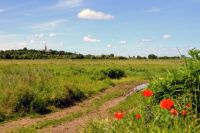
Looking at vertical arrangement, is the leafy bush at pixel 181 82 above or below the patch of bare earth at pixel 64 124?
above

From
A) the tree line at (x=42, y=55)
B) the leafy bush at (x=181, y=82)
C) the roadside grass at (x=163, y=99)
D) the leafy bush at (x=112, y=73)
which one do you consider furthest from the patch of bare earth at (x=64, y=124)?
the tree line at (x=42, y=55)

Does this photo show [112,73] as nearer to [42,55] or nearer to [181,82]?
[181,82]

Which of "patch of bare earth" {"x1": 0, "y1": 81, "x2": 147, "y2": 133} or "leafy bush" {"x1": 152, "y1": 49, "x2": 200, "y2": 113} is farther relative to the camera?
"patch of bare earth" {"x1": 0, "y1": 81, "x2": 147, "y2": 133}

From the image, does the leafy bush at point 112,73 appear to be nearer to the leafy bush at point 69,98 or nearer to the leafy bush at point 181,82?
the leafy bush at point 69,98

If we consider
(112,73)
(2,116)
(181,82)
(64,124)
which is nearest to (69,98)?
(2,116)

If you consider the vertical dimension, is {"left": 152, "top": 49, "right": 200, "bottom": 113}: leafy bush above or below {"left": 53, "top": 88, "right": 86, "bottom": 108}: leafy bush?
above

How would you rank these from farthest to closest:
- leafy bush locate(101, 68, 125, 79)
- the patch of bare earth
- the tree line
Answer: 1. the tree line
2. leafy bush locate(101, 68, 125, 79)
3. the patch of bare earth

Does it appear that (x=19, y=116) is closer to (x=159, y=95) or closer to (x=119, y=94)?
(x=159, y=95)

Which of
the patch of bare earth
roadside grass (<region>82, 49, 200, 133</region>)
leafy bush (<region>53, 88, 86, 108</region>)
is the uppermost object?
roadside grass (<region>82, 49, 200, 133</region>)

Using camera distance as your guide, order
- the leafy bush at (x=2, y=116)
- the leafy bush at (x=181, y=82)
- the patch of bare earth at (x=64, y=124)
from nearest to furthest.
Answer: the leafy bush at (x=181, y=82) < the patch of bare earth at (x=64, y=124) < the leafy bush at (x=2, y=116)

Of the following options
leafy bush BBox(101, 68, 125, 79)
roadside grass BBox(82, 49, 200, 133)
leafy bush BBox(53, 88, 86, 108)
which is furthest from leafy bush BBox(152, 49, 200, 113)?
leafy bush BBox(101, 68, 125, 79)

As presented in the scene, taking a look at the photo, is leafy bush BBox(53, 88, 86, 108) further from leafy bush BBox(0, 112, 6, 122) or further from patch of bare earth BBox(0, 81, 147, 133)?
leafy bush BBox(0, 112, 6, 122)

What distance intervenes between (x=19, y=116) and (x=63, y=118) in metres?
1.79

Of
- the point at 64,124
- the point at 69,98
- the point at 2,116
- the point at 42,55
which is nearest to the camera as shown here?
the point at 64,124
